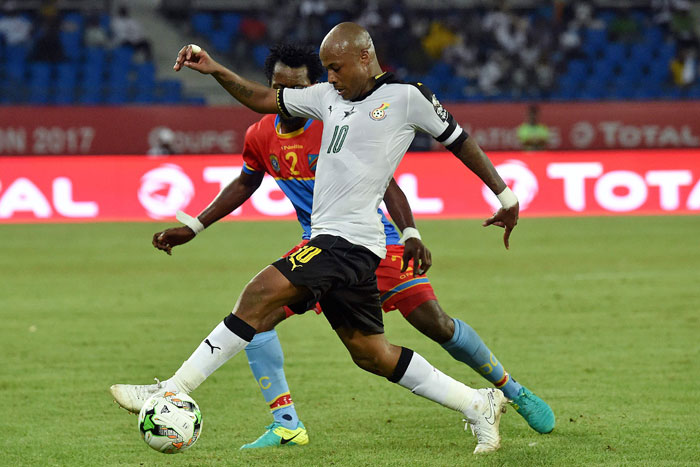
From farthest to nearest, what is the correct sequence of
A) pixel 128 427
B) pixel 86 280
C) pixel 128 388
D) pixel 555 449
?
pixel 86 280
pixel 128 427
pixel 555 449
pixel 128 388

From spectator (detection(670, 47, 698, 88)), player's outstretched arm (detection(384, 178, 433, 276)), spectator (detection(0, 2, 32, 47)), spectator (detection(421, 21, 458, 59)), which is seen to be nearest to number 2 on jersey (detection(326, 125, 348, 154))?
player's outstretched arm (detection(384, 178, 433, 276))

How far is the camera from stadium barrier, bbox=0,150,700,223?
54.0ft

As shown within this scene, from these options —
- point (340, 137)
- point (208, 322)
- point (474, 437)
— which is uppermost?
point (340, 137)

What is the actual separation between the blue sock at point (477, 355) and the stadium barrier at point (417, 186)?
10827mm

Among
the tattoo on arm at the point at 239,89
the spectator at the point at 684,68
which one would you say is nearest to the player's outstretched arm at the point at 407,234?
the tattoo on arm at the point at 239,89

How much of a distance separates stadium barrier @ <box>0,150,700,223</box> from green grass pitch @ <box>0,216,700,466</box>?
1653mm

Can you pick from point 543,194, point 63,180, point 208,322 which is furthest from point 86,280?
point 543,194

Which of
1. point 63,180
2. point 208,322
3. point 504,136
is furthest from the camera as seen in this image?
point 504,136

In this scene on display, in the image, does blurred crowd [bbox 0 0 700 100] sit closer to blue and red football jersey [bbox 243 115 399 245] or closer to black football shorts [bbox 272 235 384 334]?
blue and red football jersey [bbox 243 115 399 245]

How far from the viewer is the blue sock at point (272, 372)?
5.51m

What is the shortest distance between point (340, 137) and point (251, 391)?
256cm

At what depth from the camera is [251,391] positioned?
22.2 ft

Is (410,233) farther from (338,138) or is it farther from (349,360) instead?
(349,360)

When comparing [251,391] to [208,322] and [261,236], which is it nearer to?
[208,322]
